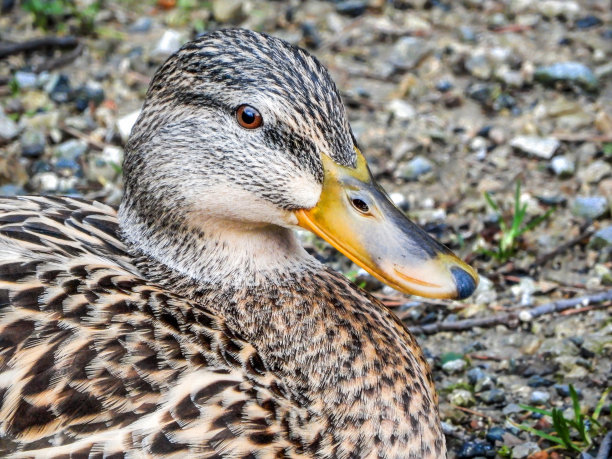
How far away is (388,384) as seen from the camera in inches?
111

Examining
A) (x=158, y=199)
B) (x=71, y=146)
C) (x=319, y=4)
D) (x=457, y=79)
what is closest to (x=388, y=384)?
(x=158, y=199)

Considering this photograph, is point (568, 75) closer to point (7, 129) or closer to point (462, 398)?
point (462, 398)

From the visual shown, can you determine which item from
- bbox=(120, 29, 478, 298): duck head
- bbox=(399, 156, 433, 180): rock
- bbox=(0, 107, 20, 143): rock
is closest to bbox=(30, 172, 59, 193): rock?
bbox=(0, 107, 20, 143): rock

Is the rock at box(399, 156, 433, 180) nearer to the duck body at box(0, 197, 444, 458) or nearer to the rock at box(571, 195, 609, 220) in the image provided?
the rock at box(571, 195, 609, 220)

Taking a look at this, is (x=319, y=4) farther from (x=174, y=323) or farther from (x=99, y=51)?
(x=174, y=323)

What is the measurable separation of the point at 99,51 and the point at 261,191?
338 cm

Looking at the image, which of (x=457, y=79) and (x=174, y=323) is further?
(x=457, y=79)

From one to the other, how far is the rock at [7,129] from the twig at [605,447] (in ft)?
11.2

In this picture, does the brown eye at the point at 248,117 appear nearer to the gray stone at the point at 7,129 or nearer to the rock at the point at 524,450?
the rock at the point at 524,450

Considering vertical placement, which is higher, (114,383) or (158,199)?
(158,199)

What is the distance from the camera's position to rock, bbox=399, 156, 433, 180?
16.1ft

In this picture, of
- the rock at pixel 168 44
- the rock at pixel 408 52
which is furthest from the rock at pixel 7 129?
the rock at pixel 408 52

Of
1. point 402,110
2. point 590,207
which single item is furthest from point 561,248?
point 402,110

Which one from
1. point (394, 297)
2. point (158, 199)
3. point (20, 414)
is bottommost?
point (394, 297)
